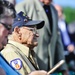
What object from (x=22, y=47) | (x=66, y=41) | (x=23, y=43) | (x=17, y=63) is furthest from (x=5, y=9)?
(x=66, y=41)

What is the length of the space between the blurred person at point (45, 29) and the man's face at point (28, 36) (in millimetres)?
1018

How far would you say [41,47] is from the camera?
7.27 m

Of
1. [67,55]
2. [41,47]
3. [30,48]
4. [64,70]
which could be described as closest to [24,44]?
[30,48]

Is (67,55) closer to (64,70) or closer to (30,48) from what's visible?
(64,70)

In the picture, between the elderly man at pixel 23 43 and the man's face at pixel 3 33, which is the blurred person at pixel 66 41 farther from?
the man's face at pixel 3 33

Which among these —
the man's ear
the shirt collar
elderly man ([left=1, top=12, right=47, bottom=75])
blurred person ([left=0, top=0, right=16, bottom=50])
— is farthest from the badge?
blurred person ([left=0, top=0, right=16, bottom=50])

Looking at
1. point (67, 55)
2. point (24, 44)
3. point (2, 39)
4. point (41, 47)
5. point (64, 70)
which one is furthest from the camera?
point (67, 55)

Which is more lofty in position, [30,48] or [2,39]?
[2,39]

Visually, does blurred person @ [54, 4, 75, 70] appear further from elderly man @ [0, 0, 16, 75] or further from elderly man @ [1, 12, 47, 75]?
elderly man @ [0, 0, 16, 75]

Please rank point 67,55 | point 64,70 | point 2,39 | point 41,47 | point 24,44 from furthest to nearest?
point 67,55 < point 64,70 < point 41,47 < point 24,44 < point 2,39

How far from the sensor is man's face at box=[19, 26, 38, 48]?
615 centimetres

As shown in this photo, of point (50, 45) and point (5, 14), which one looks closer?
point (5, 14)

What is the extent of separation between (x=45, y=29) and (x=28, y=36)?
3.85 ft

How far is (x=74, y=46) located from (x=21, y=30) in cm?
485
